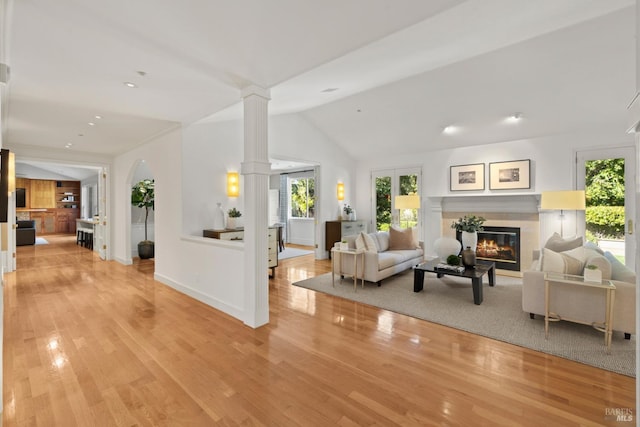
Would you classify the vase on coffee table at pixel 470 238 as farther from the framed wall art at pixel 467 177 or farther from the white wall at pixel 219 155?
the white wall at pixel 219 155

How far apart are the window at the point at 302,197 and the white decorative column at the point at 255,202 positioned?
20.6 feet

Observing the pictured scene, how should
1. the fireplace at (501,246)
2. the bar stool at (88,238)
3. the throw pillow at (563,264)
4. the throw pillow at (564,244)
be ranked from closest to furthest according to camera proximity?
the throw pillow at (563,264)
the throw pillow at (564,244)
the fireplace at (501,246)
the bar stool at (88,238)

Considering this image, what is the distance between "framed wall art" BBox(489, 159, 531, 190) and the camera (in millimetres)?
5836

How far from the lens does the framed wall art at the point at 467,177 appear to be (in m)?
6.36

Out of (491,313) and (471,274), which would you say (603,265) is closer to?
(491,313)

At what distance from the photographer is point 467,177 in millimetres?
6520

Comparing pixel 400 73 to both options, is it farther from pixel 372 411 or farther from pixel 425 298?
pixel 372 411

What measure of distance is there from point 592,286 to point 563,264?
1.12 feet

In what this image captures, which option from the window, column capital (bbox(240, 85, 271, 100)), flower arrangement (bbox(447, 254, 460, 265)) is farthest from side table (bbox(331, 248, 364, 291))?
the window

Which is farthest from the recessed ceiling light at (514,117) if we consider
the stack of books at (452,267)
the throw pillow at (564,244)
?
the stack of books at (452,267)

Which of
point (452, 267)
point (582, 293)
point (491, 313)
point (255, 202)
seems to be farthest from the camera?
point (452, 267)

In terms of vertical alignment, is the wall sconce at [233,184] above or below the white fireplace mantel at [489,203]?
above

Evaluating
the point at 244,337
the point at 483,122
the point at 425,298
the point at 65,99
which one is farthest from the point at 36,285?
the point at 483,122

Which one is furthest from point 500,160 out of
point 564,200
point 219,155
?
point 219,155
